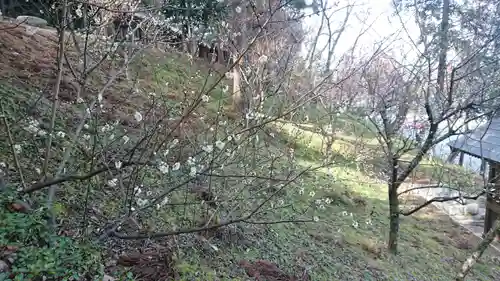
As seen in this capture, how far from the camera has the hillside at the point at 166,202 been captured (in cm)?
274

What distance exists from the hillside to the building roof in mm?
1999

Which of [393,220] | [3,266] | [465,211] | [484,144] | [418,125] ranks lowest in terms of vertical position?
[465,211]

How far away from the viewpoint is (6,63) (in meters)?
6.55

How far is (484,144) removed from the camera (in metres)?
8.52

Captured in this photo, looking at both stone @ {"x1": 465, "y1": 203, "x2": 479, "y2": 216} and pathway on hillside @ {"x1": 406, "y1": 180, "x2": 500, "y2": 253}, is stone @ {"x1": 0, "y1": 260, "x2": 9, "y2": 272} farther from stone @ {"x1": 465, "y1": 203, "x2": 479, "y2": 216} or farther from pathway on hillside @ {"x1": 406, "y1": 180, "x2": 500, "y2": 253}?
stone @ {"x1": 465, "y1": 203, "x2": 479, "y2": 216}

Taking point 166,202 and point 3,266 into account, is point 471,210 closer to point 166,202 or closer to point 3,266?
point 166,202

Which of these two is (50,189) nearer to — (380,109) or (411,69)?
(380,109)

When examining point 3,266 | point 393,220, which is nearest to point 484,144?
point 393,220

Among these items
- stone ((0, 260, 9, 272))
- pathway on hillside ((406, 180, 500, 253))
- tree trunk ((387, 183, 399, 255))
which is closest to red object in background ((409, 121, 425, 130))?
tree trunk ((387, 183, 399, 255))

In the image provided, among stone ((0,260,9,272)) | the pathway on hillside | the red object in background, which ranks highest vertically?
the red object in background

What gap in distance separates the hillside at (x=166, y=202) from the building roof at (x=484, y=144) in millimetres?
1999

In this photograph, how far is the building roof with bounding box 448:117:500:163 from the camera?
7.88 meters

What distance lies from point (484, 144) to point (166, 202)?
778 centimetres

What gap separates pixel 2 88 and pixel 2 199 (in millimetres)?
3148
